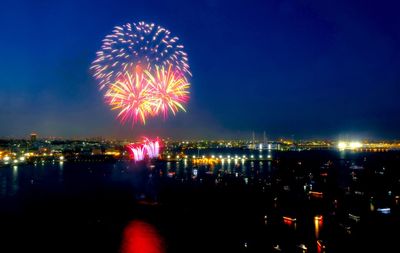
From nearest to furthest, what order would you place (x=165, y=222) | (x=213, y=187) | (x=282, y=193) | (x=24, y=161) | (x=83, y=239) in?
(x=83, y=239) → (x=165, y=222) → (x=282, y=193) → (x=213, y=187) → (x=24, y=161)

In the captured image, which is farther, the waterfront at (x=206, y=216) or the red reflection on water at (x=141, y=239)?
the waterfront at (x=206, y=216)

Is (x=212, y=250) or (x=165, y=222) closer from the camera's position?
(x=212, y=250)

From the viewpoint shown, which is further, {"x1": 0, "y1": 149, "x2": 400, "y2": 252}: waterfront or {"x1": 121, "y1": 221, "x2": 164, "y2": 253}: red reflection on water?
{"x1": 0, "y1": 149, "x2": 400, "y2": 252}: waterfront

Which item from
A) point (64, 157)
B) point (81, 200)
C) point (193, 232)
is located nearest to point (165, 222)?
point (193, 232)

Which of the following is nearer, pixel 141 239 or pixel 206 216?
pixel 141 239

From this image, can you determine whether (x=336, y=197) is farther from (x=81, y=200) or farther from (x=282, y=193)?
(x=81, y=200)

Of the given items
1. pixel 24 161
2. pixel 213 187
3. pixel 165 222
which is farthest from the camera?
pixel 24 161

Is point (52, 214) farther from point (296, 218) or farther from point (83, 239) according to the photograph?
point (296, 218)

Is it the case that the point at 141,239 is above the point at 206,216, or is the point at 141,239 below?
below
